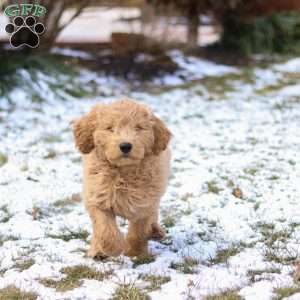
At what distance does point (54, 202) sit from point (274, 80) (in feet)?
27.3

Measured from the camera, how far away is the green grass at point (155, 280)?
3676 millimetres

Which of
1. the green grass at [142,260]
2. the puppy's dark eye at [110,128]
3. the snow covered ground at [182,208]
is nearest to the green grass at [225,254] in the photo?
the snow covered ground at [182,208]

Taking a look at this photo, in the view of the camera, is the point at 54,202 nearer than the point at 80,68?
Yes

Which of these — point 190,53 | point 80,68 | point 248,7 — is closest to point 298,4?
point 248,7

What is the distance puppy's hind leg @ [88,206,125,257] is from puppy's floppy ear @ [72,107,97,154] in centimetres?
39

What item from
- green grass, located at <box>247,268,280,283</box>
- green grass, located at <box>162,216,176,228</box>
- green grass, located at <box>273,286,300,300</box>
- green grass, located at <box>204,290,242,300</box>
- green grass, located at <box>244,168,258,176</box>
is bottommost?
green grass, located at <box>244,168,258,176</box>

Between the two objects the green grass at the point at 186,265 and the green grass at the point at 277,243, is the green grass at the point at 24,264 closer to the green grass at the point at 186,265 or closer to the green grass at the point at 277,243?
the green grass at the point at 186,265

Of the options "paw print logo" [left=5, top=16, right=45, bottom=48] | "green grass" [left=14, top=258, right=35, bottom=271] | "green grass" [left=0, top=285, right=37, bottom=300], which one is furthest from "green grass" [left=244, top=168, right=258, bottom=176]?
"paw print logo" [left=5, top=16, right=45, bottom=48]

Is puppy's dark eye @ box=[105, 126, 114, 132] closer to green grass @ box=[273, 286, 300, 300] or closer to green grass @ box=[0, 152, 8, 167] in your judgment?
green grass @ box=[273, 286, 300, 300]

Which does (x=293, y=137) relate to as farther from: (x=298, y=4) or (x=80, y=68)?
(x=298, y=4)

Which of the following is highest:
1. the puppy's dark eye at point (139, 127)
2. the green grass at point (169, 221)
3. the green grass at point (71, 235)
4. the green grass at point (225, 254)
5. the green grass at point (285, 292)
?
the puppy's dark eye at point (139, 127)

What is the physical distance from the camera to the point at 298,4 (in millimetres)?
16984

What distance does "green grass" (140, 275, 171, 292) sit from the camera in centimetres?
368

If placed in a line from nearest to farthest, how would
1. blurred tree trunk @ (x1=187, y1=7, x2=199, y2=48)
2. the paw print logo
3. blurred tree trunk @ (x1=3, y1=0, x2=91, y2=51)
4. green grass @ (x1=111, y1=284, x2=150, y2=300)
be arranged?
green grass @ (x1=111, y1=284, x2=150, y2=300), the paw print logo, blurred tree trunk @ (x1=3, y1=0, x2=91, y2=51), blurred tree trunk @ (x1=187, y1=7, x2=199, y2=48)
